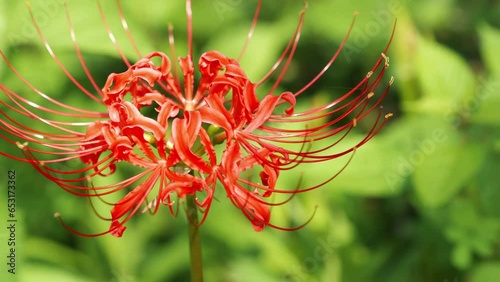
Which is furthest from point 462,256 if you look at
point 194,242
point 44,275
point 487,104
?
point 44,275

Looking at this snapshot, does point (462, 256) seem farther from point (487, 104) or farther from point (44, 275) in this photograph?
point (44, 275)

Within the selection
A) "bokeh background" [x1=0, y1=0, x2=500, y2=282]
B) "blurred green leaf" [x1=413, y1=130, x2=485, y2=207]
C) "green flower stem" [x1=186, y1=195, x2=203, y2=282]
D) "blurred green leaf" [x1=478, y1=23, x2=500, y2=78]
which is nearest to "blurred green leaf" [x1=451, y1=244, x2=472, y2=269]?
"bokeh background" [x1=0, y1=0, x2=500, y2=282]

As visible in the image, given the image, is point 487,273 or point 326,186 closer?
point 487,273

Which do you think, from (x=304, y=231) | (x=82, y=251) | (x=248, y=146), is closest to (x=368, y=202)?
(x=304, y=231)

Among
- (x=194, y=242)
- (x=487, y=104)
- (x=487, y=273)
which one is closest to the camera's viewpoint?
(x=194, y=242)

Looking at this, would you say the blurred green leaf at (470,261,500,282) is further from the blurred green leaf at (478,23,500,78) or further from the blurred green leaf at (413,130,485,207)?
the blurred green leaf at (478,23,500,78)

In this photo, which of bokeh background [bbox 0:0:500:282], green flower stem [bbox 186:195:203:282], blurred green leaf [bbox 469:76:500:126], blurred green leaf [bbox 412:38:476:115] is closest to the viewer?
green flower stem [bbox 186:195:203:282]

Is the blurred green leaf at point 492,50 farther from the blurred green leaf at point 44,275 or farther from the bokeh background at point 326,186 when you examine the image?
the blurred green leaf at point 44,275

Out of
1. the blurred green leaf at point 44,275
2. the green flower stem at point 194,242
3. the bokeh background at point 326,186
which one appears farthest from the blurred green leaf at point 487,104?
the blurred green leaf at point 44,275

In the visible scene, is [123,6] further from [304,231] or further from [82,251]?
[304,231]

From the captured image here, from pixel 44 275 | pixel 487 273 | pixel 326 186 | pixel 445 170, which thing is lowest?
pixel 487 273
